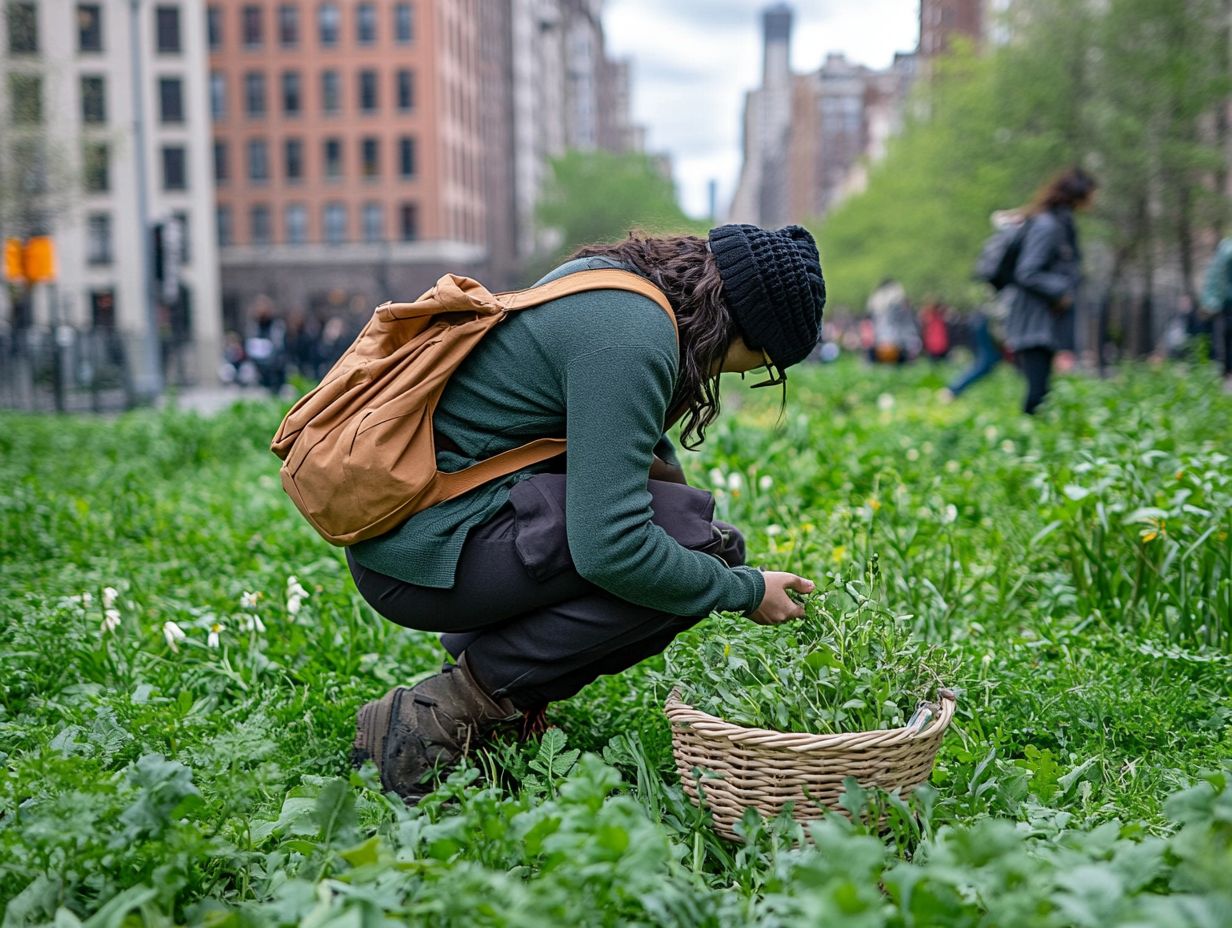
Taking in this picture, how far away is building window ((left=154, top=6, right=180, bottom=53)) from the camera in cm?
5812

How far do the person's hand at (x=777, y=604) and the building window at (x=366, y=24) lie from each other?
68195mm

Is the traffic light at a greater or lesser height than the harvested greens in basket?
greater

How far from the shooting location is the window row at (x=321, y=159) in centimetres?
6681

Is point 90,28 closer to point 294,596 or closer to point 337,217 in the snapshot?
point 337,217

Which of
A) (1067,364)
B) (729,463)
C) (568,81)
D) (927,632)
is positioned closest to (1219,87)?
(1067,364)

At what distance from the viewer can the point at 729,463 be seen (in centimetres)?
552

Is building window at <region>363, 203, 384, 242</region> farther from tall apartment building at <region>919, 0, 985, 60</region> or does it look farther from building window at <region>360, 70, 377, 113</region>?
tall apartment building at <region>919, 0, 985, 60</region>

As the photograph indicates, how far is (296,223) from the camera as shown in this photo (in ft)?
220

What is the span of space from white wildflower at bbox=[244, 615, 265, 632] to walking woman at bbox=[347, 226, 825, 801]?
0.89 m

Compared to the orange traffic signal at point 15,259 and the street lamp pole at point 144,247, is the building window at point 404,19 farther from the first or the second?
the orange traffic signal at point 15,259

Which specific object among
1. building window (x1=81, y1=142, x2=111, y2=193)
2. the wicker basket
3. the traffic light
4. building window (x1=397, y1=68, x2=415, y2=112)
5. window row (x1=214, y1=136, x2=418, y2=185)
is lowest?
the wicker basket

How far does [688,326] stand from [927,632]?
1.40 meters

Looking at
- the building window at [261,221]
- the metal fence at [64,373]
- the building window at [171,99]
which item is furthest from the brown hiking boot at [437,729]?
the building window at [261,221]

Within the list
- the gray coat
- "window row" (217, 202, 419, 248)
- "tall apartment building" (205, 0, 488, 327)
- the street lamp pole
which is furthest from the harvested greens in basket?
"window row" (217, 202, 419, 248)
